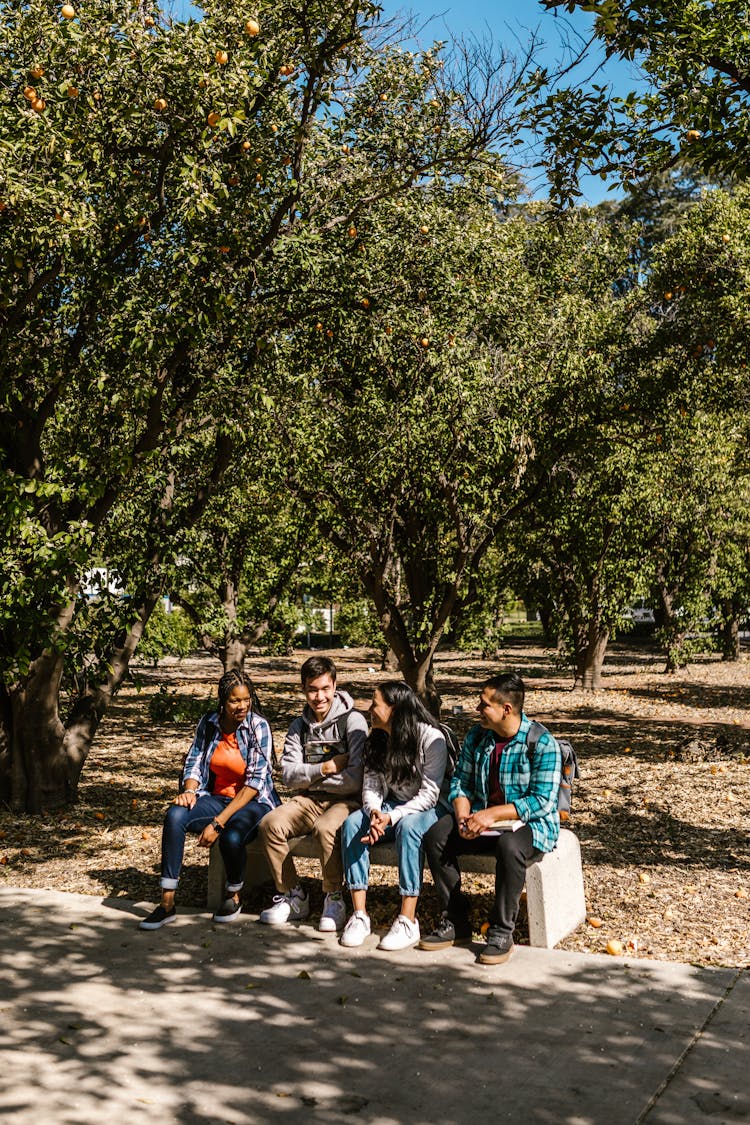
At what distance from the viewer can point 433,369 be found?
11.0 metres

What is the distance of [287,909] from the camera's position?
6047mm

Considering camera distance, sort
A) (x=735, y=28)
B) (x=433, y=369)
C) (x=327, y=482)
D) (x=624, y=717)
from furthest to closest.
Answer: (x=624, y=717) < (x=327, y=482) < (x=433, y=369) < (x=735, y=28)

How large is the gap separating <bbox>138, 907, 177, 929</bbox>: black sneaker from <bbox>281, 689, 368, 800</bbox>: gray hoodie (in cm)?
92

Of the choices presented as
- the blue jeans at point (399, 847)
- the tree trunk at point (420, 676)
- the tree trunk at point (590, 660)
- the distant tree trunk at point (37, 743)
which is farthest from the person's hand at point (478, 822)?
the tree trunk at point (590, 660)

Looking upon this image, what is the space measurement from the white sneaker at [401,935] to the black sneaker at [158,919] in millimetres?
1192

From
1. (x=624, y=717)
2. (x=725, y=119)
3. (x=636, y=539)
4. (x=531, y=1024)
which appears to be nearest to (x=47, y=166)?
(x=725, y=119)

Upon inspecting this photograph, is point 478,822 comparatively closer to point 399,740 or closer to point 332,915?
point 399,740

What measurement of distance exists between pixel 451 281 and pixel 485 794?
553 cm

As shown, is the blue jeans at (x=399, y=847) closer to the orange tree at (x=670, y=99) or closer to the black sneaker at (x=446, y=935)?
the black sneaker at (x=446, y=935)

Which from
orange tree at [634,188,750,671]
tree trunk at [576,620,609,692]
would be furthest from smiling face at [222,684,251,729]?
tree trunk at [576,620,609,692]

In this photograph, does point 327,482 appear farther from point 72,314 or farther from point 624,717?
point 624,717

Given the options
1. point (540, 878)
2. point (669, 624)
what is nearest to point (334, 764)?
point (540, 878)

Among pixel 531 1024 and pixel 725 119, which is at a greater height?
pixel 725 119

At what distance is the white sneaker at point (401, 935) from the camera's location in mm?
5535
